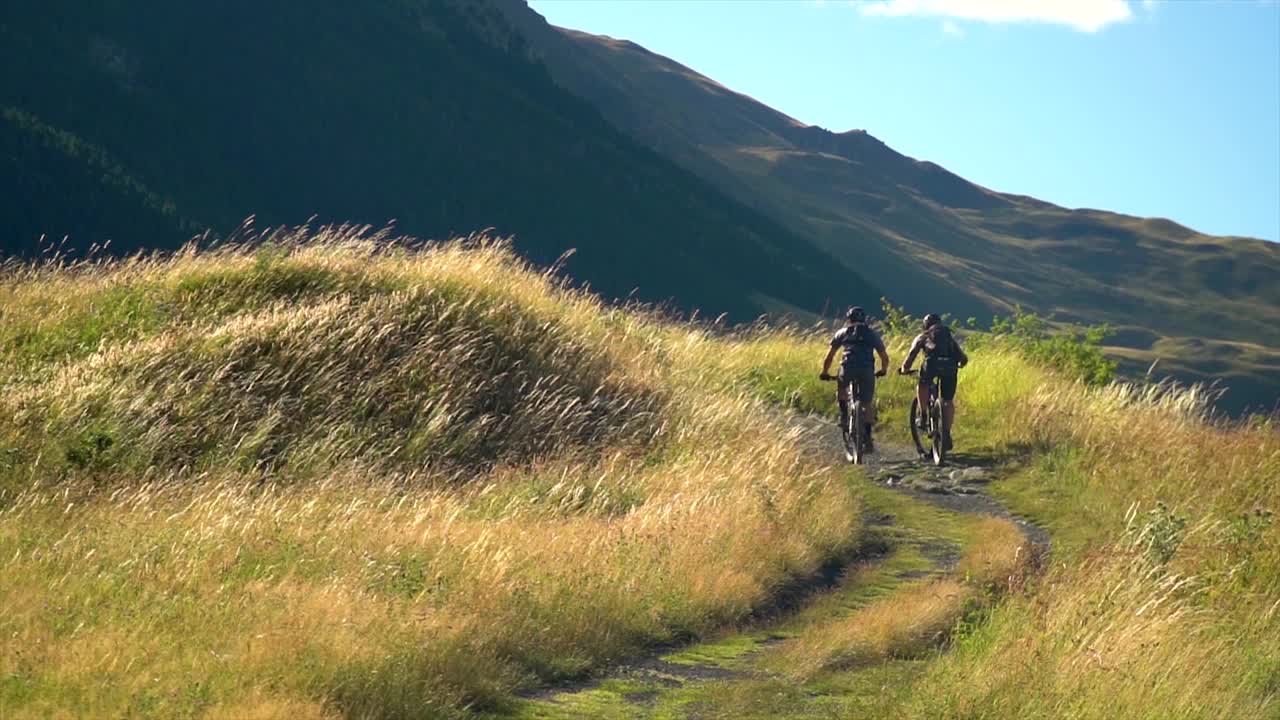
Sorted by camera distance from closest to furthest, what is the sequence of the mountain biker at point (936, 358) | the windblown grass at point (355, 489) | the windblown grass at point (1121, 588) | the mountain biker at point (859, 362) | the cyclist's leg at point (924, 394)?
1. the windblown grass at point (355, 489)
2. the windblown grass at point (1121, 588)
3. the mountain biker at point (859, 362)
4. the mountain biker at point (936, 358)
5. the cyclist's leg at point (924, 394)

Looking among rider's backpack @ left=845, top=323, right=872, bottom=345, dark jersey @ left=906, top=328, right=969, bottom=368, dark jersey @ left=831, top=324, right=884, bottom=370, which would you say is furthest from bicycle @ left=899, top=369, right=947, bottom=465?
rider's backpack @ left=845, top=323, right=872, bottom=345

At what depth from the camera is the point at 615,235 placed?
579 ft

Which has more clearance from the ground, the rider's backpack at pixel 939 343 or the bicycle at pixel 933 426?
the rider's backpack at pixel 939 343

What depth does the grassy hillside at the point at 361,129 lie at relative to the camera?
14325 cm

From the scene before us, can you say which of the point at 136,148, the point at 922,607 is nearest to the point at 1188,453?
the point at 922,607

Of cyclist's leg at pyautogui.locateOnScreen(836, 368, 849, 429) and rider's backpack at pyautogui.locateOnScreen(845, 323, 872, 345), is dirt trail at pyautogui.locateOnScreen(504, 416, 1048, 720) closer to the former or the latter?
cyclist's leg at pyautogui.locateOnScreen(836, 368, 849, 429)

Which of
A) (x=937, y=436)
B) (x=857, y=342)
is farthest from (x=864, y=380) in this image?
(x=937, y=436)

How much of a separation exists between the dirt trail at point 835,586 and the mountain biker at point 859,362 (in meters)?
0.66

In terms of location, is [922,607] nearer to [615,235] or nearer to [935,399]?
[935,399]

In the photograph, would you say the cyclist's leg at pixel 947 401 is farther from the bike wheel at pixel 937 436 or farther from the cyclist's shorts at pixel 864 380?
the cyclist's shorts at pixel 864 380

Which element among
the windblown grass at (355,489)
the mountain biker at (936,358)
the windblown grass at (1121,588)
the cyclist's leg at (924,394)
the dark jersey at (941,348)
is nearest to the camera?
the windblown grass at (355,489)

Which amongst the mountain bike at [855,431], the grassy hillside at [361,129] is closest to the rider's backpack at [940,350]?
the mountain bike at [855,431]

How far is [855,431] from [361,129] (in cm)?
15881

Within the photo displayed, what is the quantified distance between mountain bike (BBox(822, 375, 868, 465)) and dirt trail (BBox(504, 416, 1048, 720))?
202 millimetres
